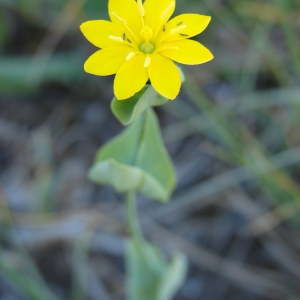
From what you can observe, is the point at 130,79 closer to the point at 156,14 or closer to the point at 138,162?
the point at 156,14

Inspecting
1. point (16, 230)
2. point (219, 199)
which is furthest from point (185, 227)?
point (16, 230)

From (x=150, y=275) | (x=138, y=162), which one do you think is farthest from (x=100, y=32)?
(x=150, y=275)

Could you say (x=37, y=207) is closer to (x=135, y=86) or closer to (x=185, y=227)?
(x=185, y=227)

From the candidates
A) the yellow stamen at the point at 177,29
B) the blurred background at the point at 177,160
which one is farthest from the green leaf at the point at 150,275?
the yellow stamen at the point at 177,29

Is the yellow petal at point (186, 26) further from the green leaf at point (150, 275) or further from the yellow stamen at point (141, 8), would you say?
the green leaf at point (150, 275)

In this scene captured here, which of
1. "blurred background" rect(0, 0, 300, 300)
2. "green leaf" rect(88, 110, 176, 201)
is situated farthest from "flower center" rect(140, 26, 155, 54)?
"blurred background" rect(0, 0, 300, 300)

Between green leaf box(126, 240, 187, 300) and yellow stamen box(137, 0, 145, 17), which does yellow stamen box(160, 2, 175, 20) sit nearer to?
yellow stamen box(137, 0, 145, 17)

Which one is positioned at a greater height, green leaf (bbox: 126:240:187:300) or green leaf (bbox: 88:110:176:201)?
green leaf (bbox: 88:110:176:201)
